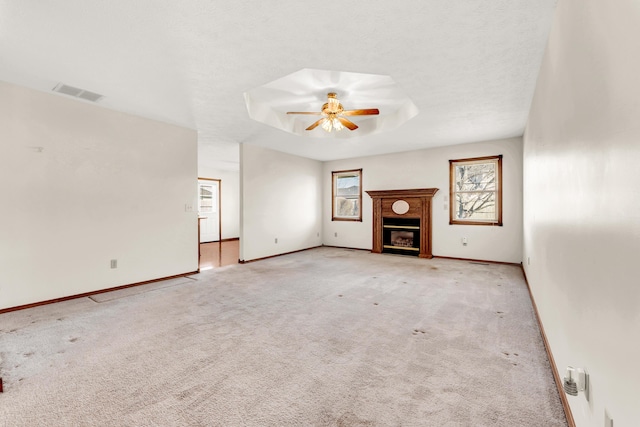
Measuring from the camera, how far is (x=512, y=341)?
2383 millimetres

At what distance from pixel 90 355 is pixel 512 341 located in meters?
3.49

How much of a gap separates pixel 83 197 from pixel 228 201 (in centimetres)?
600

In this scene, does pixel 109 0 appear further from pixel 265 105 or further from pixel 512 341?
pixel 512 341

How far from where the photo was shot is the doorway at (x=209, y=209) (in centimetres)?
895

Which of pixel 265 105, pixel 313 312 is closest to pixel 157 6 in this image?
pixel 265 105

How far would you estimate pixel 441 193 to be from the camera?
625 cm

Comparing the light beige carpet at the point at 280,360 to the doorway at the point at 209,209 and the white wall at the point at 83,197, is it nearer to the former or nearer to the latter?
the white wall at the point at 83,197

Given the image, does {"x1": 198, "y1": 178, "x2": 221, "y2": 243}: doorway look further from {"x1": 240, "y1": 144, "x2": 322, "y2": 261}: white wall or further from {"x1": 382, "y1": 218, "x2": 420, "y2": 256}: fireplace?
{"x1": 382, "y1": 218, "x2": 420, "y2": 256}: fireplace

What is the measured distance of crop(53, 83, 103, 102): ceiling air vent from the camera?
3.22 meters

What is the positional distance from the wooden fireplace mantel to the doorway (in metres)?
5.19

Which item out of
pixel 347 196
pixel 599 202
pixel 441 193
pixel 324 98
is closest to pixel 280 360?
pixel 599 202

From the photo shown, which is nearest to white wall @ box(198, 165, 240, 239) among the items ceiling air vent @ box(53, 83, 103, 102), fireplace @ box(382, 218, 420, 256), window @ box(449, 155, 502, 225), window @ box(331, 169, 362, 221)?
window @ box(331, 169, 362, 221)

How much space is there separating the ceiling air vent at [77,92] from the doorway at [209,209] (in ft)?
17.5

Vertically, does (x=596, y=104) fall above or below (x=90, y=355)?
above
